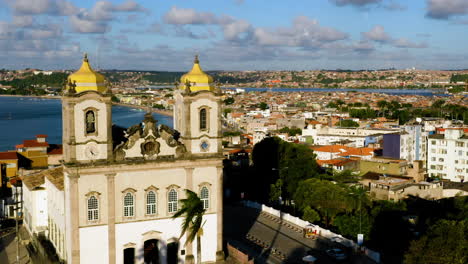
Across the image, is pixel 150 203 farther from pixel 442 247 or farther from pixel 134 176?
pixel 442 247

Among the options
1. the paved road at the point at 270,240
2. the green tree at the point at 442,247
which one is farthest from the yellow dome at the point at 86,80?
the green tree at the point at 442,247

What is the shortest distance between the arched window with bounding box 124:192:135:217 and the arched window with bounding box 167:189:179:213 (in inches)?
58.3

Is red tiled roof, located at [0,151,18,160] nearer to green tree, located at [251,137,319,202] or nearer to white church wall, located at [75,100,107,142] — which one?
green tree, located at [251,137,319,202]

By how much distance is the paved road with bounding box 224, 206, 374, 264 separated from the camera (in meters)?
25.1

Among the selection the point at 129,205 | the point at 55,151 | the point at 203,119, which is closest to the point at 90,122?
the point at 129,205

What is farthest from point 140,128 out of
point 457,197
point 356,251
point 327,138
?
→ point 327,138

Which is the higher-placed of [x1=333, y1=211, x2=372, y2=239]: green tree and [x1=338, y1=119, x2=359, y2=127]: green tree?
[x1=338, y1=119, x2=359, y2=127]: green tree

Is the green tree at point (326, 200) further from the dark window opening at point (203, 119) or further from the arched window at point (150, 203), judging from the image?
the arched window at point (150, 203)

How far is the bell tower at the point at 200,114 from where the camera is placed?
23.6 metres

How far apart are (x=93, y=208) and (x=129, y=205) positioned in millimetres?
1429

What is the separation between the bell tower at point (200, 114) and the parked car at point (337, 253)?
684cm

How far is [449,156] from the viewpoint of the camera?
51781 millimetres

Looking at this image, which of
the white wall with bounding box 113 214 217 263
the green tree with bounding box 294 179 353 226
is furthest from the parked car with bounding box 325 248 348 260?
the green tree with bounding box 294 179 353 226

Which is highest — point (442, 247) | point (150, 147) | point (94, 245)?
point (150, 147)
